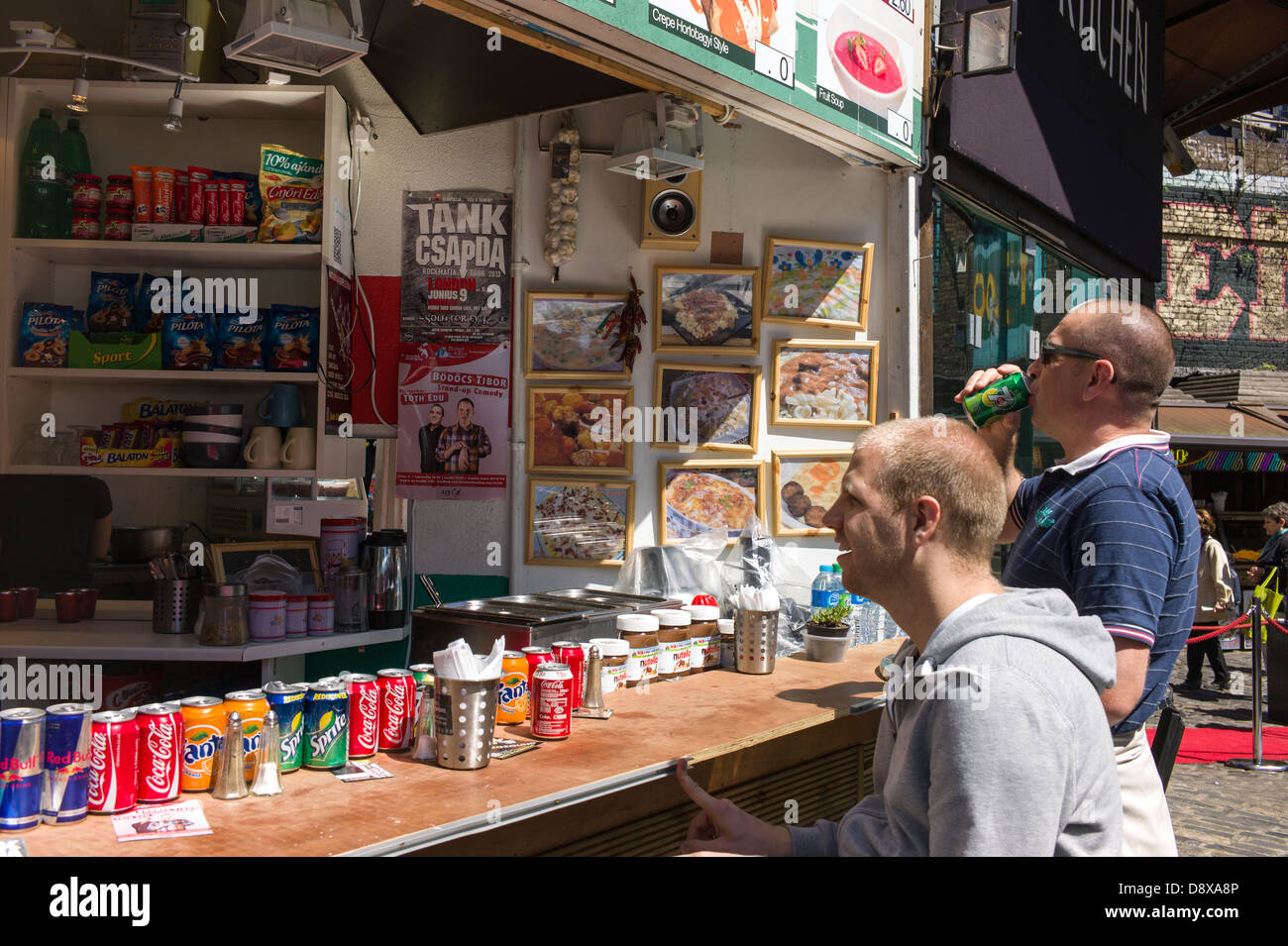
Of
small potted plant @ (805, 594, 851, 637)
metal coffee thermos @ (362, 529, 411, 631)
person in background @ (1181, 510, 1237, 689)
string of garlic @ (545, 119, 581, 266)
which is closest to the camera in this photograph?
small potted plant @ (805, 594, 851, 637)

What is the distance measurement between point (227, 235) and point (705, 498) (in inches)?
104

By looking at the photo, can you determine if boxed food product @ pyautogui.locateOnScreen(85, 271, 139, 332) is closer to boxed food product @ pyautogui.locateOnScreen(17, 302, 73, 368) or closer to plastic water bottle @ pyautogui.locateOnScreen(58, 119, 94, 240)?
boxed food product @ pyautogui.locateOnScreen(17, 302, 73, 368)

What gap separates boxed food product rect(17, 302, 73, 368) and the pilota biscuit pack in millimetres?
1055

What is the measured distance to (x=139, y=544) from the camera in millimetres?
5223

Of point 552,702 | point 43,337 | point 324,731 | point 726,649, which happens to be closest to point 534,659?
point 552,702

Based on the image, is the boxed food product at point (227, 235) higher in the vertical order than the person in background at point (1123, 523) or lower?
higher

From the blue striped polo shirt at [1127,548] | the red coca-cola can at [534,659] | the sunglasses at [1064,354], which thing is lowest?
the red coca-cola can at [534,659]

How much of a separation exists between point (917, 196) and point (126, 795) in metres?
4.69

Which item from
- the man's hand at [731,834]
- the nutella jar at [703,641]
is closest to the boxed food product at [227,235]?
the nutella jar at [703,641]

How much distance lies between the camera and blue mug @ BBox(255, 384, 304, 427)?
478 centimetres

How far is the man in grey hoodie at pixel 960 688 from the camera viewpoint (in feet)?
4.74

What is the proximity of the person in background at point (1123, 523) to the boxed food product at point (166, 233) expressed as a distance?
3.87m

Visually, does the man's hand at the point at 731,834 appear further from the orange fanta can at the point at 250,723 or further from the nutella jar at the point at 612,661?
the nutella jar at the point at 612,661

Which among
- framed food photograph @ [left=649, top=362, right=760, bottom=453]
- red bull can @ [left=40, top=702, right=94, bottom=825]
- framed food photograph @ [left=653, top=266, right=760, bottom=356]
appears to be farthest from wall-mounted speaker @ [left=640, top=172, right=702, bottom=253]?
red bull can @ [left=40, top=702, right=94, bottom=825]
